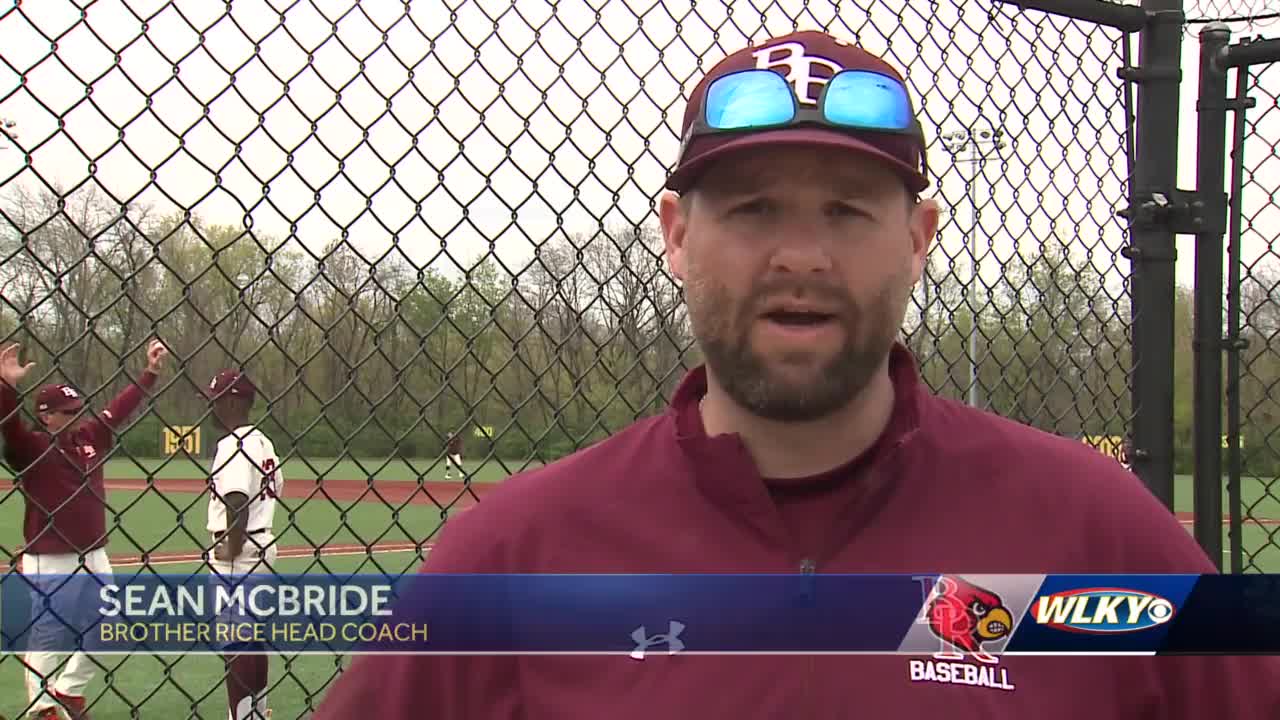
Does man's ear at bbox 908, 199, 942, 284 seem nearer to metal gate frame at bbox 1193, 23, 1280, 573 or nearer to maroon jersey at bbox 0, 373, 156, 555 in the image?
metal gate frame at bbox 1193, 23, 1280, 573

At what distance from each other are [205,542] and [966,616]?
1468 centimetres

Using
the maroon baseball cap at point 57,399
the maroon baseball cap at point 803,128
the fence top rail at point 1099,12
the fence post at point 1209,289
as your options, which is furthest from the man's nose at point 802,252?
the maroon baseball cap at point 57,399

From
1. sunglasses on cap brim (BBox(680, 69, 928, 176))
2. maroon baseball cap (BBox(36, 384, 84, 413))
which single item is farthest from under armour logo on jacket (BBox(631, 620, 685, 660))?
maroon baseball cap (BBox(36, 384, 84, 413))

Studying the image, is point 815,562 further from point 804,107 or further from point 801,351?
point 804,107

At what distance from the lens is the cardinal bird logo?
133 cm

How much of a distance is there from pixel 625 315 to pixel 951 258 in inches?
39.3

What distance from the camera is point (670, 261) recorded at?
1511 millimetres

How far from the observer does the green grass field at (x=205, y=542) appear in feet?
8.05

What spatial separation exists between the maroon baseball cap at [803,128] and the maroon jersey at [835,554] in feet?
1.15

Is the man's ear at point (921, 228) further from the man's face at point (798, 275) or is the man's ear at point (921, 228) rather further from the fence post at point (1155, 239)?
the fence post at point (1155, 239)

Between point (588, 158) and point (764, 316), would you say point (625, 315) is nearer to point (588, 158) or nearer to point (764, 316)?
point (588, 158)

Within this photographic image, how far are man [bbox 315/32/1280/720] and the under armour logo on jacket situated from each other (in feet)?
0.10

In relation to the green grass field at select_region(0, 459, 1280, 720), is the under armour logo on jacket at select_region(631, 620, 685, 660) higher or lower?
higher

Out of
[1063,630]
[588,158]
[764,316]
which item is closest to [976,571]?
[1063,630]
